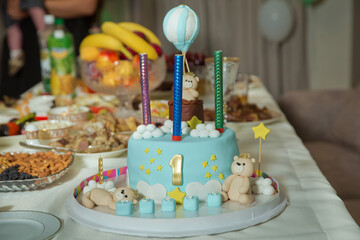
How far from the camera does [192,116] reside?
0.88 meters

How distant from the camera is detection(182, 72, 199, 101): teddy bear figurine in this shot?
864 millimetres

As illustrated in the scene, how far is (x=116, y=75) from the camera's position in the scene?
4.96 ft

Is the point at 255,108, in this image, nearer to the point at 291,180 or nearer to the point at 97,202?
the point at 291,180

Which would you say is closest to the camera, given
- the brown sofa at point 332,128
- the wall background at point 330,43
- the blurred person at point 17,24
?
the brown sofa at point 332,128

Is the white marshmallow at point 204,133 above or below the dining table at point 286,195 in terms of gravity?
above

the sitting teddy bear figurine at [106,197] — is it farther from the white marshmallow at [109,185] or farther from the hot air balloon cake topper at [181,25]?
the hot air balloon cake topper at [181,25]

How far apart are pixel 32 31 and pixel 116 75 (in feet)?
6.86

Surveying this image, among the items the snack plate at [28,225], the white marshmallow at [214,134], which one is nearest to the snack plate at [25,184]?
the snack plate at [28,225]

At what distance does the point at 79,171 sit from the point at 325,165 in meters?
1.08

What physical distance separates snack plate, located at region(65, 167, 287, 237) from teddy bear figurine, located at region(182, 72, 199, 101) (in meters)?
0.21

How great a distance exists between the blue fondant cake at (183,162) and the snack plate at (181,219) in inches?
1.5

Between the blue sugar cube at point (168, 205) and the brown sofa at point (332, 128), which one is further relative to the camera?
the brown sofa at point (332, 128)

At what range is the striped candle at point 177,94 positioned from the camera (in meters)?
0.75

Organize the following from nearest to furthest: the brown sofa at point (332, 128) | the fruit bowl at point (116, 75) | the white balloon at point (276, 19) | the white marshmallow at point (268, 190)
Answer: the white marshmallow at point (268, 190)
the fruit bowl at point (116, 75)
the brown sofa at point (332, 128)
the white balloon at point (276, 19)
